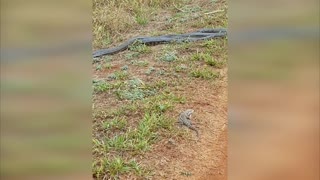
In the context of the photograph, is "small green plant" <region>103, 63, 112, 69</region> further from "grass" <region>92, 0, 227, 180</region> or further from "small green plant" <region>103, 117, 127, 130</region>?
"small green plant" <region>103, 117, 127, 130</region>

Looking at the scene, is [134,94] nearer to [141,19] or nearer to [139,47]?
[139,47]

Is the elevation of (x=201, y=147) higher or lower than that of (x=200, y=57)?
lower

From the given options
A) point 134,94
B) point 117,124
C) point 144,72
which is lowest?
point 117,124

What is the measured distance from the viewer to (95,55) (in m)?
1.93
